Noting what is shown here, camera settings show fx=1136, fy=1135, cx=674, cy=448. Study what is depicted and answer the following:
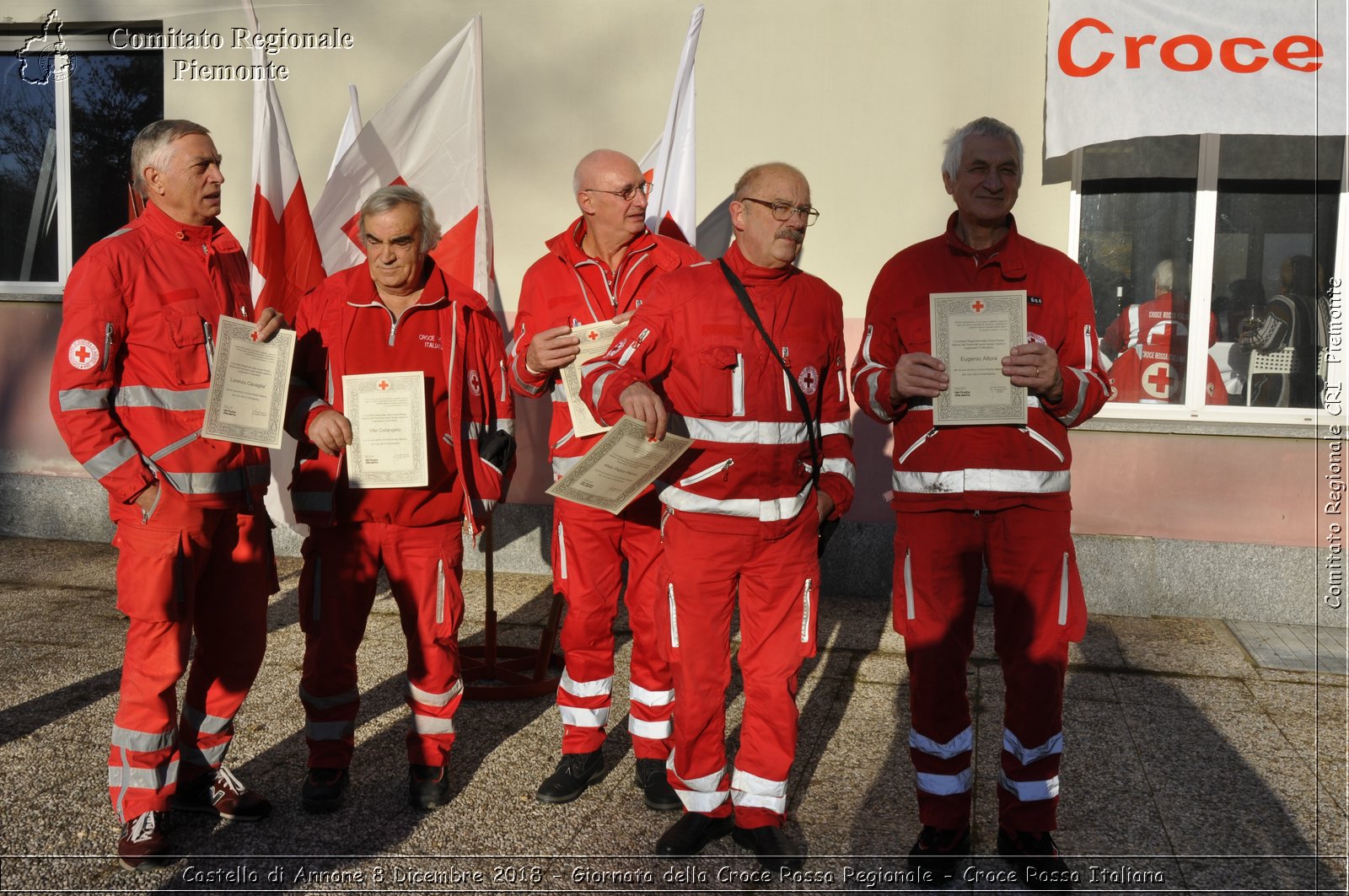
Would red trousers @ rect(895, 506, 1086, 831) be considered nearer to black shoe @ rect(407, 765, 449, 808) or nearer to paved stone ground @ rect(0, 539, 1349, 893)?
paved stone ground @ rect(0, 539, 1349, 893)

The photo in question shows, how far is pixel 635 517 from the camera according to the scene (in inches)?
170

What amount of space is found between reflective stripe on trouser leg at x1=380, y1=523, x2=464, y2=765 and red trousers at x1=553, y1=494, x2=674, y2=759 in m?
0.43

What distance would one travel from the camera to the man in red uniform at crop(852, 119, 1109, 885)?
3445mm

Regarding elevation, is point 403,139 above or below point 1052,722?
above

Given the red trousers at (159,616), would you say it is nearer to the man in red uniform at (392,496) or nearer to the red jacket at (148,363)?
the red jacket at (148,363)

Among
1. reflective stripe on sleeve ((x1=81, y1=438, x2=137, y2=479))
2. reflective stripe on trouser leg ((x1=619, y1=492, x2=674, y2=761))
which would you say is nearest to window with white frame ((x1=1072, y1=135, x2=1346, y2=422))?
reflective stripe on trouser leg ((x1=619, y1=492, x2=674, y2=761))

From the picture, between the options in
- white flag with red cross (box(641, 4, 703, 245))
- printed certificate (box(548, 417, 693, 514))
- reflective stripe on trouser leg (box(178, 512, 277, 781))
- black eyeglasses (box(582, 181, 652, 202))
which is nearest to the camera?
printed certificate (box(548, 417, 693, 514))

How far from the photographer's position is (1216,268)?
6859 mm

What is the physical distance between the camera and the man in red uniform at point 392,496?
12.9 feet

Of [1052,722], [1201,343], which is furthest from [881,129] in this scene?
[1052,722]

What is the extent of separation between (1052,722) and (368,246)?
2756mm

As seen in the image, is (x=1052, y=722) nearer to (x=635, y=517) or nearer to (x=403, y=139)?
(x=635, y=517)

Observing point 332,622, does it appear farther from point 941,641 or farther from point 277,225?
point 277,225

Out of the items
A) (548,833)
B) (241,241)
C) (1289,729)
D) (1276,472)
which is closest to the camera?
(548,833)
